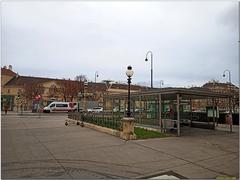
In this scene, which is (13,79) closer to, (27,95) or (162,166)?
(27,95)

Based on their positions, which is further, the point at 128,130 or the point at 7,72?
the point at 7,72

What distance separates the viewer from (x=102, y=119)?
18766mm

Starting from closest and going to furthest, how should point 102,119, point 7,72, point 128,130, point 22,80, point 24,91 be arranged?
point 128,130 < point 102,119 < point 24,91 < point 22,80 < point 7,72

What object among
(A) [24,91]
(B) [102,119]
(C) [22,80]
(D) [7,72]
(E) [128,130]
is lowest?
(E) [128,130]

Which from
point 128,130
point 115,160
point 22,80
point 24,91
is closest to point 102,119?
point 128,130

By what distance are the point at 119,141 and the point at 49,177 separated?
636cm

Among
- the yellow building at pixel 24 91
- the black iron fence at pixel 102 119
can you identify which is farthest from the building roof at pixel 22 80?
the black iron fence at pixel 102 119

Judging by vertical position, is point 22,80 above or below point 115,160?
above

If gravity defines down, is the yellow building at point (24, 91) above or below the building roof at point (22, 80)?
below

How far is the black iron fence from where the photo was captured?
16.0 m

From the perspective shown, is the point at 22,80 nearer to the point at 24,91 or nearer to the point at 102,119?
the point at 24,91

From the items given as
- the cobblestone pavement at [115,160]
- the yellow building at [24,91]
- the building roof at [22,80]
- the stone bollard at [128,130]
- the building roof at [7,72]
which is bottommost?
the cobblestone pavement at [115,160]

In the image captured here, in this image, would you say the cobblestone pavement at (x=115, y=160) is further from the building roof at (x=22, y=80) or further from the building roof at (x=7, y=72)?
the building roof at (x=7, y=72)

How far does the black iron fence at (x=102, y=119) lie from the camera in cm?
1602
